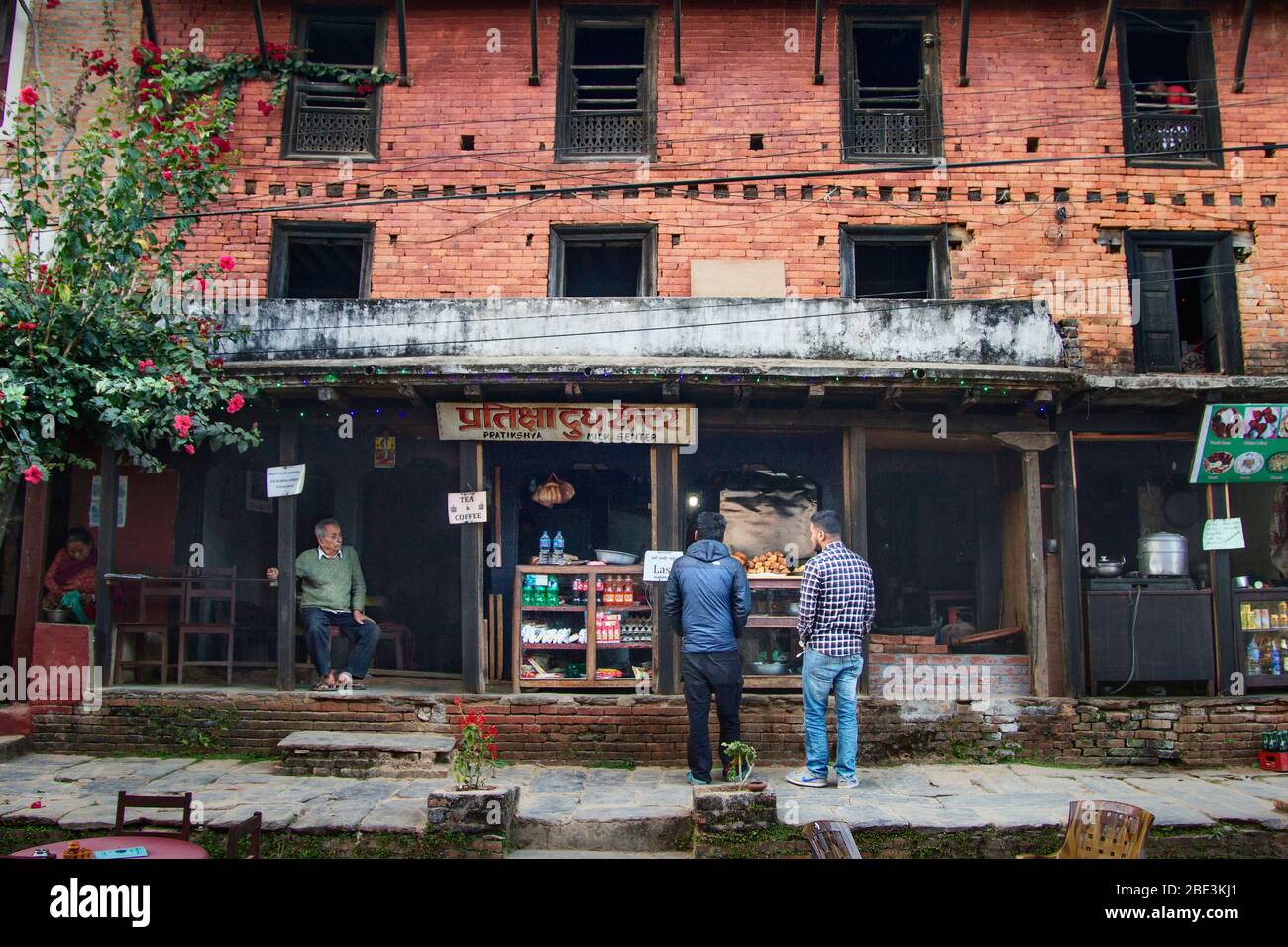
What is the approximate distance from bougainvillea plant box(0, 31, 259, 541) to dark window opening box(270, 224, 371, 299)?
1.46 meters

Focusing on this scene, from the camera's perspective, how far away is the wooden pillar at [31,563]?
10.2m

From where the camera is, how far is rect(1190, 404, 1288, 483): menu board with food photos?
10.2 m

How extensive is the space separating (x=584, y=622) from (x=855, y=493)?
10.6ft

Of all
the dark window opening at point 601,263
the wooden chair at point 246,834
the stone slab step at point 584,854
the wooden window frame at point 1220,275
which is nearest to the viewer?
the wooden chair at point 246,834

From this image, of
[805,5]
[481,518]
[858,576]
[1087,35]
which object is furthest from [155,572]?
[1087,35]

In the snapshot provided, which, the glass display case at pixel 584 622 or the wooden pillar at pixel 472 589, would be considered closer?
the wooden pillar at pixel 472 589

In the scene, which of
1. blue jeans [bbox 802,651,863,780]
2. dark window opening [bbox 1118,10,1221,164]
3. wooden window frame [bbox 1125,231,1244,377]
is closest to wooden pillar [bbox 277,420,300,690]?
blue jeans [bbox 802,651,863,780]

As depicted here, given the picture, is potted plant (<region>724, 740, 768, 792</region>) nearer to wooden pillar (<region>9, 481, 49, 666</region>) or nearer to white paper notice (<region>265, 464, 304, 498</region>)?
white paper notice (<region>265, 464, 304, 498</region>)

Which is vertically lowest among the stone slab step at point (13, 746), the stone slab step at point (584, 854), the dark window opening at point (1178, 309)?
the stone slab step at point (584, 854)

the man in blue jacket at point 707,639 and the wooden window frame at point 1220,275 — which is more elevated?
the wooden window frame at point 1220,275

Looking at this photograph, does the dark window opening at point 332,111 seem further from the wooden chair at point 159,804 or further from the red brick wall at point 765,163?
the wooden chair at point 159,804

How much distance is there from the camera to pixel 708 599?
26.8 feet

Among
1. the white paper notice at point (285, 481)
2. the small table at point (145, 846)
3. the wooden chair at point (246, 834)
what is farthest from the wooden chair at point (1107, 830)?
the white paper notice at point (285, 481)

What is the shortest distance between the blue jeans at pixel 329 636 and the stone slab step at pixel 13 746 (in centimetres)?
287
